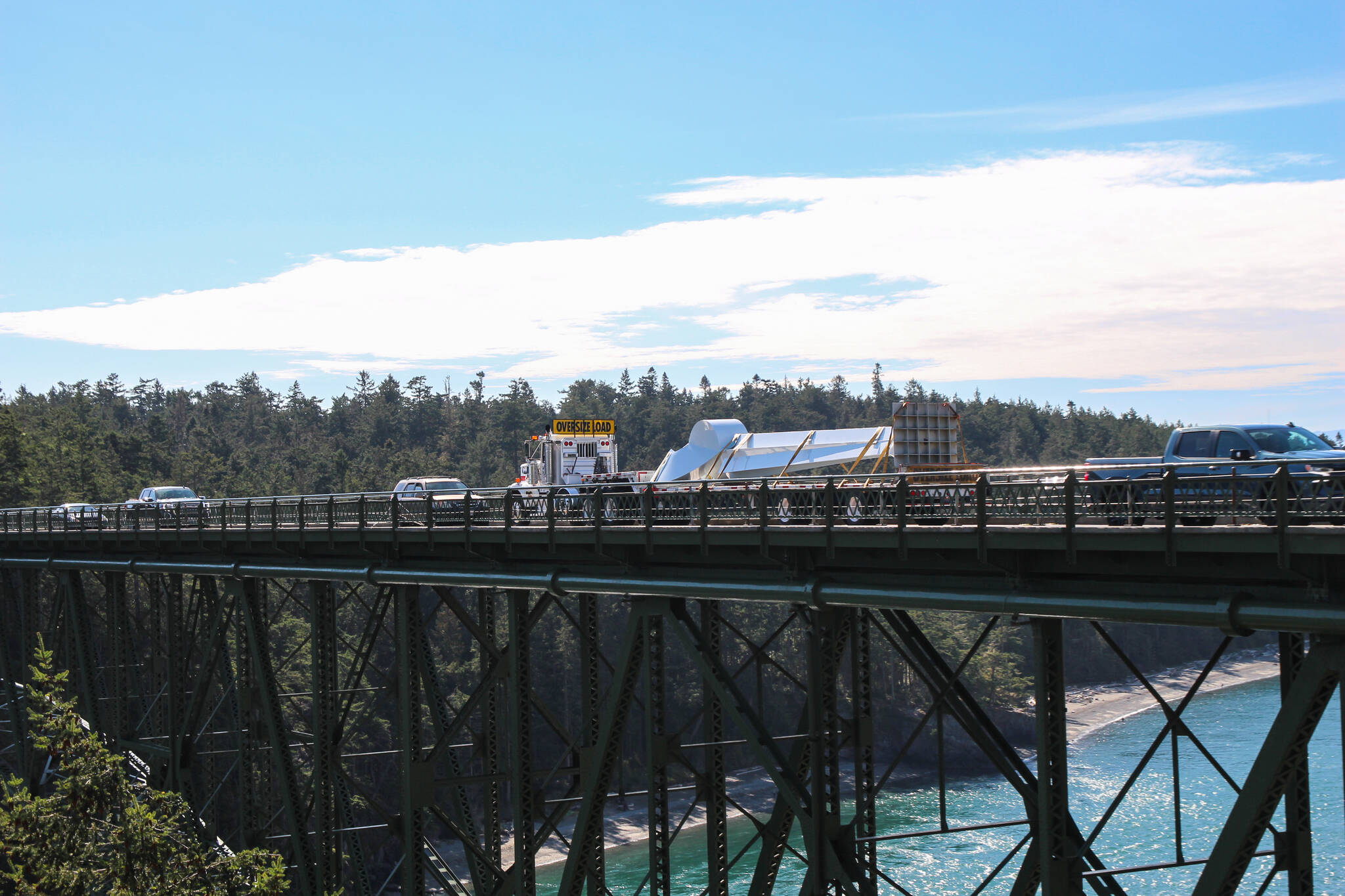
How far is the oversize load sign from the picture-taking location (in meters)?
39.7

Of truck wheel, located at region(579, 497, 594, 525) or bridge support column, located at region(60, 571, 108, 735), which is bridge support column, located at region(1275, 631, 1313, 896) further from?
bridge support column, located at region(60, 571, 108, 735)

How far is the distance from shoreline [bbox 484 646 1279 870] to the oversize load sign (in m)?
15.4

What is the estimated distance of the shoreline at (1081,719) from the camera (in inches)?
2576

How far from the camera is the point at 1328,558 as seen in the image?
10219mm

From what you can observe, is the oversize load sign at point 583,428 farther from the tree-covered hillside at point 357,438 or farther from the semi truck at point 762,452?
the tree-covered hillside at point 357,438

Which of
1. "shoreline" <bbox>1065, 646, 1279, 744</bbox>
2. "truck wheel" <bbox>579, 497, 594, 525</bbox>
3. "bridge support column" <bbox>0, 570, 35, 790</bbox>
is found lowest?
"shoreline" <bbox>1065, 646, 1279, 744</bbox>

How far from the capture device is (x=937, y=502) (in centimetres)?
1831

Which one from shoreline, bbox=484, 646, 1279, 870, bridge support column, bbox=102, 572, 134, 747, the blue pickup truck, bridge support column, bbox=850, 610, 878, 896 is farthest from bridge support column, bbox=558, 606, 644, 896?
shoreline, bbox=484, 646, 1279, 870

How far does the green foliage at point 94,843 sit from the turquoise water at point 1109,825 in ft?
99.6

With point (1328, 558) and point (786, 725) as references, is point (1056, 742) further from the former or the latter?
point (786, 725)

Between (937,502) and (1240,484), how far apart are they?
235 inches

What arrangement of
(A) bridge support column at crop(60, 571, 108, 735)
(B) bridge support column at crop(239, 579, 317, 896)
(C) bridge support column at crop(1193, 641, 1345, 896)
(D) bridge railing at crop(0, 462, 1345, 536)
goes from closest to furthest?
(C) bridge support column at crop(1193, 641, 1345, 896), (D) bridge railing at crop(0, 462, 1345, 536), (B) bridge support column at crop(239, 579, 317, 896), (A) bridge support column at crop(60, 571, 108, 735)

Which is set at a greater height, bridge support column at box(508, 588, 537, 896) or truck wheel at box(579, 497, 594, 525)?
truck wheel at box(579, 497, 594, 525)

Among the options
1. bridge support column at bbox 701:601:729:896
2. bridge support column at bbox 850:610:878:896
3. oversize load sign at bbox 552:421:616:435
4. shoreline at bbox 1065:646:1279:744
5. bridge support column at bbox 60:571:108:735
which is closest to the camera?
bridge support column at bbox 850:610:878:896
